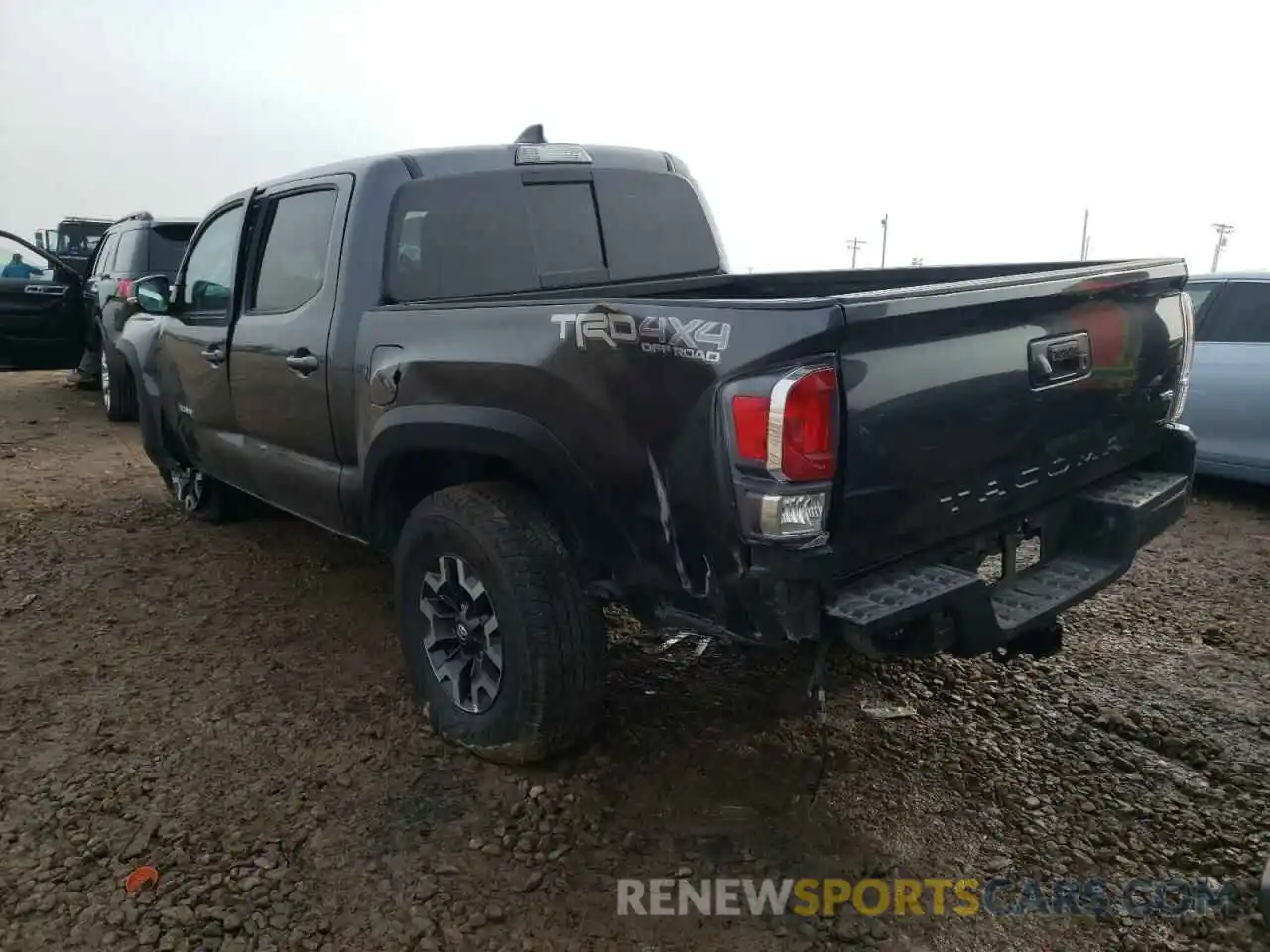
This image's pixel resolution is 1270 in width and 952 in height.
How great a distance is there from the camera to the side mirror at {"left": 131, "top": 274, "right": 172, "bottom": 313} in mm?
4797

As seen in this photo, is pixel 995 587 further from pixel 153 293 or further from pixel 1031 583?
pixel 153 293

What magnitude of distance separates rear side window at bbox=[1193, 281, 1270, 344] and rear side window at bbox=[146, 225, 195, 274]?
26.9 ft

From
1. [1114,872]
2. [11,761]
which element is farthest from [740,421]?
[11,761]

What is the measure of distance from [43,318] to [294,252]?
271 inches

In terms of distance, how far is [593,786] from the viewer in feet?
9.34

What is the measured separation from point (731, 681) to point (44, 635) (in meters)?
2.88

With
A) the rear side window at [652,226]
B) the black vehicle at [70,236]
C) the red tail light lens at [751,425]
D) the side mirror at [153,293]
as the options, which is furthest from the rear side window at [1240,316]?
the black vehicle at [70,236]

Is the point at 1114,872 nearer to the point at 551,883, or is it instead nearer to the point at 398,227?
the point at 551,883

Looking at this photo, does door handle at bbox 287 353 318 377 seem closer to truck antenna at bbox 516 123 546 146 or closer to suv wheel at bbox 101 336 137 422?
truck antenna at bbox 516 123 546 146

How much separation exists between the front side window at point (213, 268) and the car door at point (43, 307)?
4751mm

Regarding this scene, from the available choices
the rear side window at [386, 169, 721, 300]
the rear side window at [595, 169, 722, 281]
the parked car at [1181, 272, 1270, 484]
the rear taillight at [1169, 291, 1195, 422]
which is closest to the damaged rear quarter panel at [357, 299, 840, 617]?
the rear side window at [386, 169, 721, 300]

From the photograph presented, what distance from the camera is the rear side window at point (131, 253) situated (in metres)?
8.57

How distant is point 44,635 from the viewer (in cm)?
399

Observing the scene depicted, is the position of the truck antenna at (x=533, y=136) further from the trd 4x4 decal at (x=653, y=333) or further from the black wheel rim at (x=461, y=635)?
the black wheel rim at (x=461, y=635)
